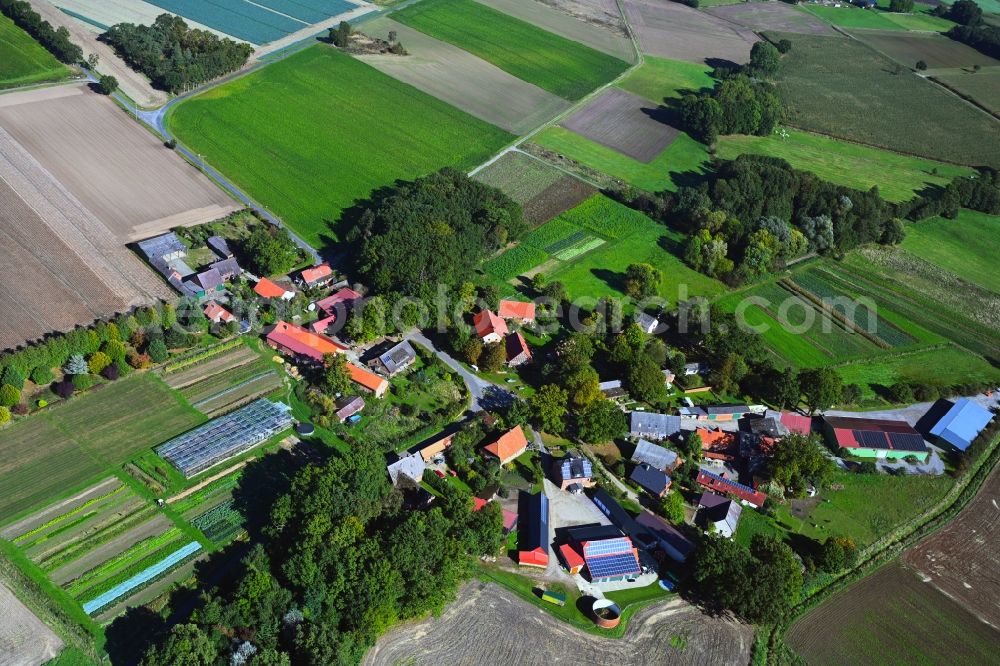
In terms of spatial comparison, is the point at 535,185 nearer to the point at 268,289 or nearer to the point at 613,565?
the point at 268,289

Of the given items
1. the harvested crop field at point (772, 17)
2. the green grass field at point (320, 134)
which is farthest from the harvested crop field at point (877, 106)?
the green grass field at point (320, 134)

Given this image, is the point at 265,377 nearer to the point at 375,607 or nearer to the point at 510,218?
the point at 375,607

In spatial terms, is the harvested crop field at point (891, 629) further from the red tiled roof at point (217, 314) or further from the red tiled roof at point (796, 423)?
the red tiled roof at point (217, 314)

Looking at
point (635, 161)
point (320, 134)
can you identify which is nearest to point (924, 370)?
point (635, 161)

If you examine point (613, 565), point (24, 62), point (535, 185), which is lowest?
point (613, 565)

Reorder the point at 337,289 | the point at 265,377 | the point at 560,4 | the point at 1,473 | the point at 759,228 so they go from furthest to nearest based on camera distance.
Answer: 1. the point at 560,4
2. the point at 759,228
3. the point at 337,289
4. the point at 265,377
5. the point at 1,473

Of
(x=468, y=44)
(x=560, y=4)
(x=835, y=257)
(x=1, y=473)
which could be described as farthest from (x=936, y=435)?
(x=560, y=4)
